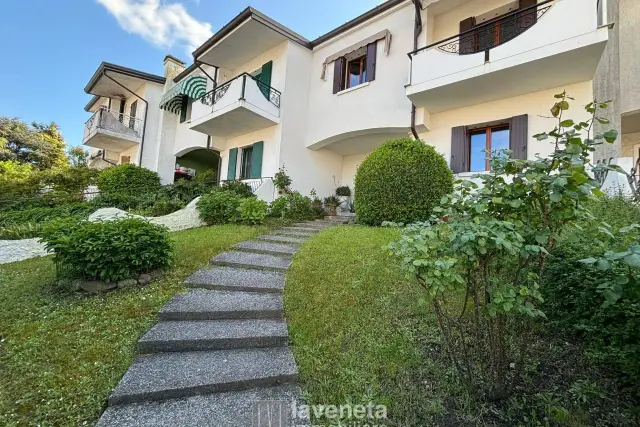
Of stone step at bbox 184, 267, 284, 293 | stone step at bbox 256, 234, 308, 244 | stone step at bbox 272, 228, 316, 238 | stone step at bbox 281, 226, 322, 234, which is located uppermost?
stone step at bbox 281, 226, 322, 234

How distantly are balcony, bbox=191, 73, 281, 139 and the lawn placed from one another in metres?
9.30

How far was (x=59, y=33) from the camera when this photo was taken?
19.5 meters

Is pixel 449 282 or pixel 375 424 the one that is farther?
pixel 375 424

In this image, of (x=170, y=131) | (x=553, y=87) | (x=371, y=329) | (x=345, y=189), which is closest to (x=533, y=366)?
(x=371, y=329)

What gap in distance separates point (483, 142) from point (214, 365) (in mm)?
10081

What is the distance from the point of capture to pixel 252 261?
602 cm

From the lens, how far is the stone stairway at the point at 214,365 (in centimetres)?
250

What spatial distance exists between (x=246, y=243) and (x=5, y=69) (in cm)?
3077

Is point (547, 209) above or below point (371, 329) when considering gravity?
above

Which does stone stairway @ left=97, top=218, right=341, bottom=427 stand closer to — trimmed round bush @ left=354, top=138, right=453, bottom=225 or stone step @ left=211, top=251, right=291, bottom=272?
stone step @ left=211, top=251, right=291, bottom=272

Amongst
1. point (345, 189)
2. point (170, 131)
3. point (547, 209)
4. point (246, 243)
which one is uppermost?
point (170, 131)

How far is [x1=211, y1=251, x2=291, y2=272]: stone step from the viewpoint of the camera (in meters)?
5.78

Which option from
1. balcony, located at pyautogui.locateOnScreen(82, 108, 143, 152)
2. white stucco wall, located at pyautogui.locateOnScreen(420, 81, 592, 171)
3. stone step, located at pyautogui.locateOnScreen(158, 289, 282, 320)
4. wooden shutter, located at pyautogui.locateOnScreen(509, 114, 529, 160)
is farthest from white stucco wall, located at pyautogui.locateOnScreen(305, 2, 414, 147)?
balcony, located at pyautogui.locateOnScreen(82, 108, 143, 152)

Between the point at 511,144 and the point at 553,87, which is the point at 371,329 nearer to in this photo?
the point at 511,144
